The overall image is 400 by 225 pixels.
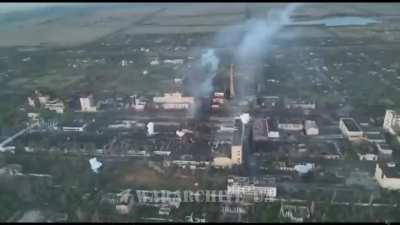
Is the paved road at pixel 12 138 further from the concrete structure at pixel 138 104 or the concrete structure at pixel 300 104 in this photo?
the concrete structure at pixel 300 104

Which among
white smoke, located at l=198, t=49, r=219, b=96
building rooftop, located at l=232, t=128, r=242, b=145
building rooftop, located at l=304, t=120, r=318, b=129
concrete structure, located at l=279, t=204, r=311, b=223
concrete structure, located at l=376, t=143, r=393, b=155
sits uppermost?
building rooftop, located at l=232, t=128, r=242, b=145

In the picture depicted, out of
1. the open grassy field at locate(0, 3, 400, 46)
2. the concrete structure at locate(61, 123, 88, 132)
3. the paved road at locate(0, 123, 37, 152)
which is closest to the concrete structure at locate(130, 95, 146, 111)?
the concrete structure at locate(61, 123, 88, 132)

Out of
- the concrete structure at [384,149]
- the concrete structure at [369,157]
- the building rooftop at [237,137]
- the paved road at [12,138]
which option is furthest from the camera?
the paved road at [12,138]

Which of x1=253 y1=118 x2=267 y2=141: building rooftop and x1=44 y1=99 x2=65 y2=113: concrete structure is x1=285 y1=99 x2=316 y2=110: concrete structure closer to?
x1=253 y1=118 x2=267 y2=141: building rooftop

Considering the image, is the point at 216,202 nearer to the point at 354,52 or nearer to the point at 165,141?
the point at 165,141

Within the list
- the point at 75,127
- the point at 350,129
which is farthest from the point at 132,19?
the point at 350,129

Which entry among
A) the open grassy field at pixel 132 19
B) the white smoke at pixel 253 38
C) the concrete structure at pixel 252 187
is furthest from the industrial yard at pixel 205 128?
the open grassy field at pixel 132 19
